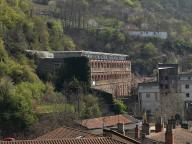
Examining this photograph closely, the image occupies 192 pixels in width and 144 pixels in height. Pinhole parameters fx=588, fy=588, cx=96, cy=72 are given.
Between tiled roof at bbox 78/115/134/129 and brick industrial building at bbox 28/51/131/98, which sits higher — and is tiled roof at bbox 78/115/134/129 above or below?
below

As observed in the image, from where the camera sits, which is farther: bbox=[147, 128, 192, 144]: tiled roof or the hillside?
the hillside

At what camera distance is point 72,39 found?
114 meters

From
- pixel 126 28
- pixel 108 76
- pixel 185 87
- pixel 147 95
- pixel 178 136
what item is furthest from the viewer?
pixel 126 28

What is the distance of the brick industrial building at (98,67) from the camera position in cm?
7656

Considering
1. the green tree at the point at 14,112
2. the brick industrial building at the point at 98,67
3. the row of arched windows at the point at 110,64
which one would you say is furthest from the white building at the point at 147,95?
the green tree at the point at 14,112

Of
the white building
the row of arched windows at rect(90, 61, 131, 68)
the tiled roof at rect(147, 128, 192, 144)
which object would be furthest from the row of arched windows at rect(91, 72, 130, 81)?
the tiled roof at rect(147, 128, 192, 144)

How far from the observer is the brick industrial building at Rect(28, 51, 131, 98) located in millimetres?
76562

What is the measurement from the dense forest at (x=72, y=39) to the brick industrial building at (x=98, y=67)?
7.41 ft

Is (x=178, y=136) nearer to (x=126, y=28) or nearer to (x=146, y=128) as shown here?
(x=146, y=128)

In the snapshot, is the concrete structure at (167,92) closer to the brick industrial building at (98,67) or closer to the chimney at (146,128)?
the brick industrial building at (98,67)

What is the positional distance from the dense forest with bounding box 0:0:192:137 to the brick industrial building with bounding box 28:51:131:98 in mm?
2257

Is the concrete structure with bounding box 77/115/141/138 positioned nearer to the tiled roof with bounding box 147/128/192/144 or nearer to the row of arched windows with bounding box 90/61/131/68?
the tiled roof with bounding box 147/128/192/144

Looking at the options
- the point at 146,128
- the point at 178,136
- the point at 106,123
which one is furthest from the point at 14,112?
the point at 178,136

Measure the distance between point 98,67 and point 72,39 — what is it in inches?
1323
